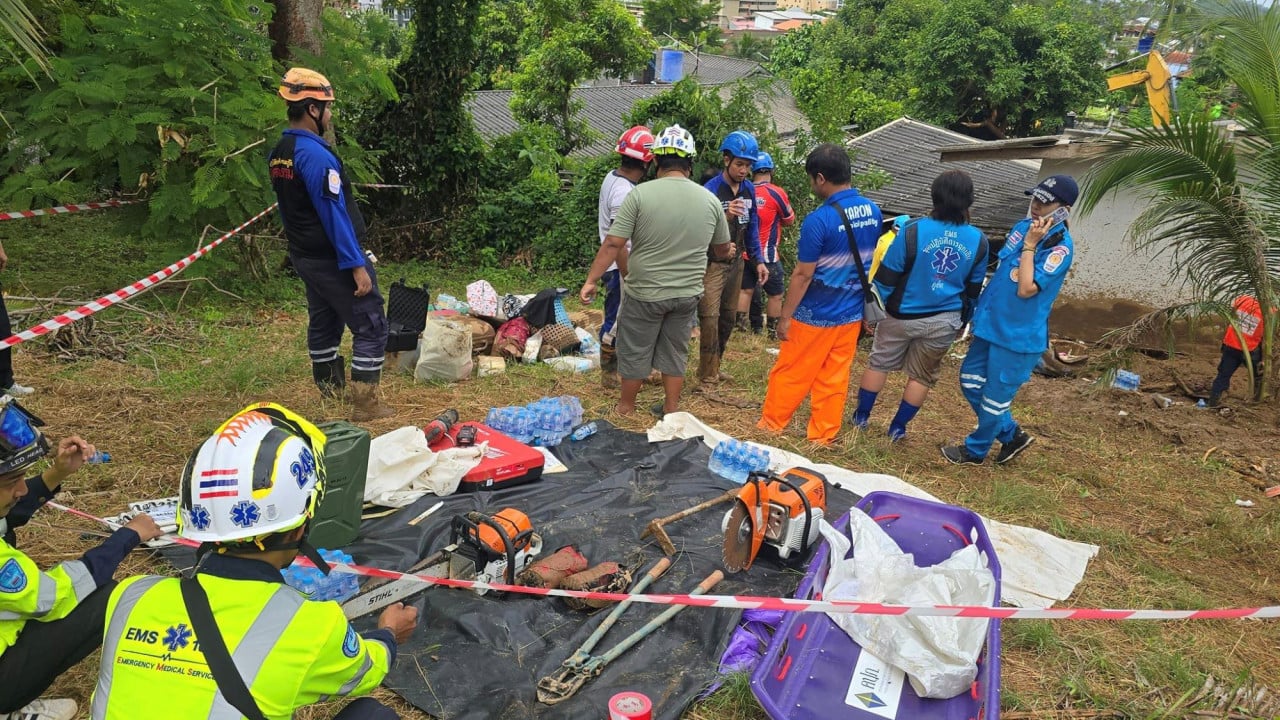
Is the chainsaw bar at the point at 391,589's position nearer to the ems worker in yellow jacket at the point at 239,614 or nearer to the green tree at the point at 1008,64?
the ems worker in yellow jacket at the point at 239,614

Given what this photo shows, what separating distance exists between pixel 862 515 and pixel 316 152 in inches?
142

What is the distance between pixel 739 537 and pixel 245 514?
92.4 inches

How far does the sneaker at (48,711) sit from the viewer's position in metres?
2.61

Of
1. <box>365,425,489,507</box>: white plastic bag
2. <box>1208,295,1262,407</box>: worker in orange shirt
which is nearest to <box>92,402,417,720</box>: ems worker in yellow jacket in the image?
<box>365,425,489,507</box>: white plastic bag

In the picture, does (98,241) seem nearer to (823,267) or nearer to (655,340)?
(655,340)

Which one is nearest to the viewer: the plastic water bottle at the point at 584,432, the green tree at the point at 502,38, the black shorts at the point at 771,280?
the plastic water bottle at the point at 584,432

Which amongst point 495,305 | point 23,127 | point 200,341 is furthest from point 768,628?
point 23,127

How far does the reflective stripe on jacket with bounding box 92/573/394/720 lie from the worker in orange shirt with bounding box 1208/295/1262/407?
7.39 metres

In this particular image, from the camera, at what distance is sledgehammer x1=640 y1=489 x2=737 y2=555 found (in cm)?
388

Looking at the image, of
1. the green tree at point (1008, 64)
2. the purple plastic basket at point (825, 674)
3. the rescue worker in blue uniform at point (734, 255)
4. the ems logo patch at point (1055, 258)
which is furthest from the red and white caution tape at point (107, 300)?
the green tree at point (1008, 64)

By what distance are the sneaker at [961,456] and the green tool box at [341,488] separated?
12.5ft

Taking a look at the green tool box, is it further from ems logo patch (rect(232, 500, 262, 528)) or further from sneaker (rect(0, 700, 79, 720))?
ems logo patch (rect(232, 500, 262, 528))

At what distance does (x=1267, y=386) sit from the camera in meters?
6.93

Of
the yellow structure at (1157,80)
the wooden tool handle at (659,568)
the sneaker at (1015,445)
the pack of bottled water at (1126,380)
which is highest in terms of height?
the yellow structure at (1157,80)
